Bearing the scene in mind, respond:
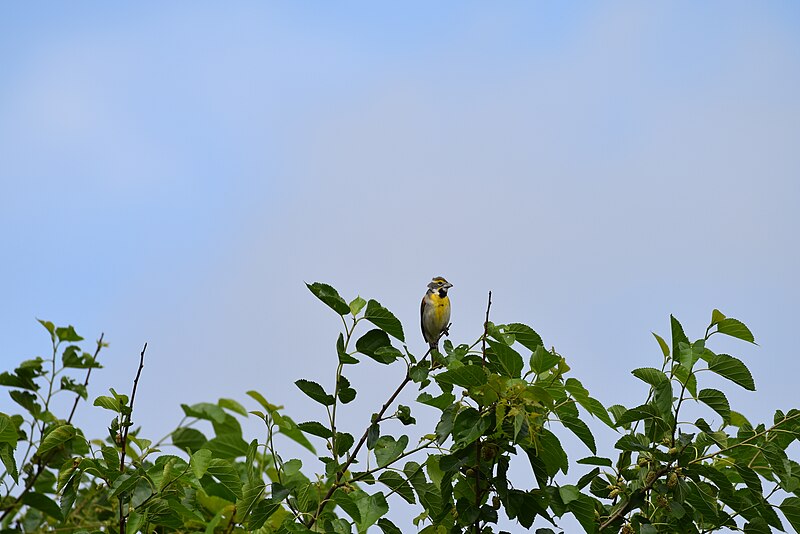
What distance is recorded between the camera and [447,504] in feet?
13.9

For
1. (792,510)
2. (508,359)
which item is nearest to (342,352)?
(508,359)

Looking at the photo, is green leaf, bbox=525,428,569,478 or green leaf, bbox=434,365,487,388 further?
green leaf, bbox=525,428,569,478

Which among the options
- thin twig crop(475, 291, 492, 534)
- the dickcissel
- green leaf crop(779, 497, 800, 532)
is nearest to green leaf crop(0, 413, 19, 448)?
thin twig crop(475, 291, 492, 534)

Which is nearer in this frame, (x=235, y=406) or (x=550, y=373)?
(x=550, y=373)

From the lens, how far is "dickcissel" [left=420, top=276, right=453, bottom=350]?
9523 millimetres

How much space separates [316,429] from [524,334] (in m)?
1.00

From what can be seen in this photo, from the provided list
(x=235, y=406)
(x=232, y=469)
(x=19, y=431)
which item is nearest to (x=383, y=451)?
(x=232, y=469)

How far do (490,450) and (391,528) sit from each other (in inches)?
24.2

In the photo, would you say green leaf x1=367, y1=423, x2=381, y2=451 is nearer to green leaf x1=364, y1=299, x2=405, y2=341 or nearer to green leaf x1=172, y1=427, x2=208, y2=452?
green leaf x1=364, y1=299, x2=405, y2=341

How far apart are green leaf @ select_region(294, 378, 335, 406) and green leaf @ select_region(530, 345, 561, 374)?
901 mm

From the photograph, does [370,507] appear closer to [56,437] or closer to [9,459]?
[56,437]

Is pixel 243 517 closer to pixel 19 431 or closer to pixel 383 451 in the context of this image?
pixel 383 451

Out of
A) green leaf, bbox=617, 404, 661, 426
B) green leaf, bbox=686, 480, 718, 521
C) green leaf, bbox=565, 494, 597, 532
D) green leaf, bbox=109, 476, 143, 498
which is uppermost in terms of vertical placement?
green leaf, bbox=617, 404, 661, 426

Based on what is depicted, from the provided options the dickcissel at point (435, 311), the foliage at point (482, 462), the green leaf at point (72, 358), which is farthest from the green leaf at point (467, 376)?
the dickcissel at point (435, 311)
